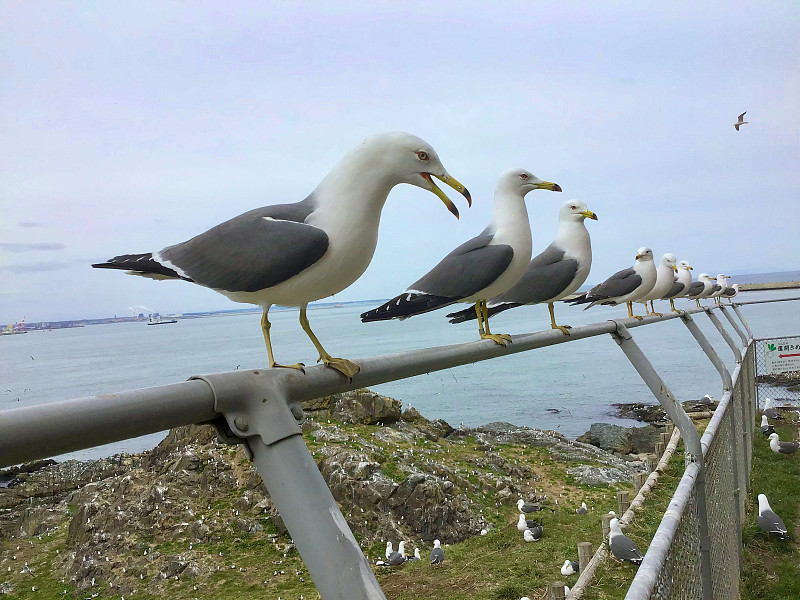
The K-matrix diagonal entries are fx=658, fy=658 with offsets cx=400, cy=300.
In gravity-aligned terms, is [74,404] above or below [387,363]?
above

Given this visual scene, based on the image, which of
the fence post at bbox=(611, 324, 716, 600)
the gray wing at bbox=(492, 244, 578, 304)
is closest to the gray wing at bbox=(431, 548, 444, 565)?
the gray wing at bbox=(492, 244, 578, 304)

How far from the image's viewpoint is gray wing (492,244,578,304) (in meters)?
5.60

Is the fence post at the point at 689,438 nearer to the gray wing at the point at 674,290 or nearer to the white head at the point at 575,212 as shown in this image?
the white head at the point at 575,212

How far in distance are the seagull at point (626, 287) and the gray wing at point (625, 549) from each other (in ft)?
10.1

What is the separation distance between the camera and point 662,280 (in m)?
10.1

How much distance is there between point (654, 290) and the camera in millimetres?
9703

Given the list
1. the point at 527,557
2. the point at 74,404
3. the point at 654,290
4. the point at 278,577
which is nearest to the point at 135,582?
the point at 278,577

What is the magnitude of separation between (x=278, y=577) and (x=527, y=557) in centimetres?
451

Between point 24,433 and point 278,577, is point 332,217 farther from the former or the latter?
point 278,577

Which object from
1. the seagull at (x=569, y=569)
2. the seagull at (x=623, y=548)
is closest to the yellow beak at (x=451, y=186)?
the seagull at (x=623, y=548)

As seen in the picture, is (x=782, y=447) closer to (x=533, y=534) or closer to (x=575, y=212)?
(x=533, y=534)

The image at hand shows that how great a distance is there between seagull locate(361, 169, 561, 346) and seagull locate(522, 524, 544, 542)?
572cm

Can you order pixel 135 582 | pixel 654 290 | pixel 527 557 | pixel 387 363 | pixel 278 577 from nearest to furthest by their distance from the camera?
pixel 387 363, pixel 527 557, pixel 654 290, pixel 278 577, pixel 135 582

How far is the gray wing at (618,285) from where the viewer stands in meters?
8.23
